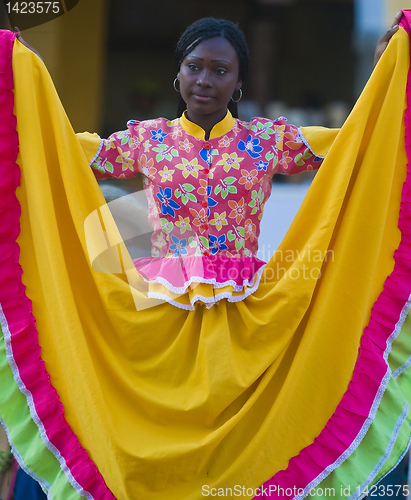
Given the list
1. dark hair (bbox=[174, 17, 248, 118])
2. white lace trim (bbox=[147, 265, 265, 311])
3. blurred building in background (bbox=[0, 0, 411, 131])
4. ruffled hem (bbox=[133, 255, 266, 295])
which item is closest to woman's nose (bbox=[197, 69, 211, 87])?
dark hair (bbox=[174, 17, 248, 118])

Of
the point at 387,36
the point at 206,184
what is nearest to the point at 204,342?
the point at 206,184

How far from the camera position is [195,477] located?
65.7 inches

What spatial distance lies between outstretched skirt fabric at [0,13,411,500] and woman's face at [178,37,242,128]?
40 centimetres

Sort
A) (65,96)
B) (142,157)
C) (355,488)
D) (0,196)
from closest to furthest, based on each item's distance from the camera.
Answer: (355,488)
(0,196)
(142,157)
(65,96)

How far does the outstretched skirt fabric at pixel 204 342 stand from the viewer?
5.43 feet

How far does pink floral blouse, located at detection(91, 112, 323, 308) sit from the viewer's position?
1812 mm

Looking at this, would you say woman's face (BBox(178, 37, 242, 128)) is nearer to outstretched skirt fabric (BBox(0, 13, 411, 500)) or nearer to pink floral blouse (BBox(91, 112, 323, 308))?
pink floral blouse (BBox(91, 112, 323, 308))

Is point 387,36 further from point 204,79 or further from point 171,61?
point 171,61

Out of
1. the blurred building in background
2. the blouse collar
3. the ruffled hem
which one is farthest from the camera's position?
the blurred building in background

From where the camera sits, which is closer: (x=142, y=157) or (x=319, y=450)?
(x=319, y=450)

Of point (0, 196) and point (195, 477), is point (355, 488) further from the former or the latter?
point (0, 196)

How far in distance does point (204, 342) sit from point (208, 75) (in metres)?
0.85

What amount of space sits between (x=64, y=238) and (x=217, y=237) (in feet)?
1.63

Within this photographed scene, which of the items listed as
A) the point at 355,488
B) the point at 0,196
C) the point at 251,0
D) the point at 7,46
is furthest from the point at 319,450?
the point at 251,0
